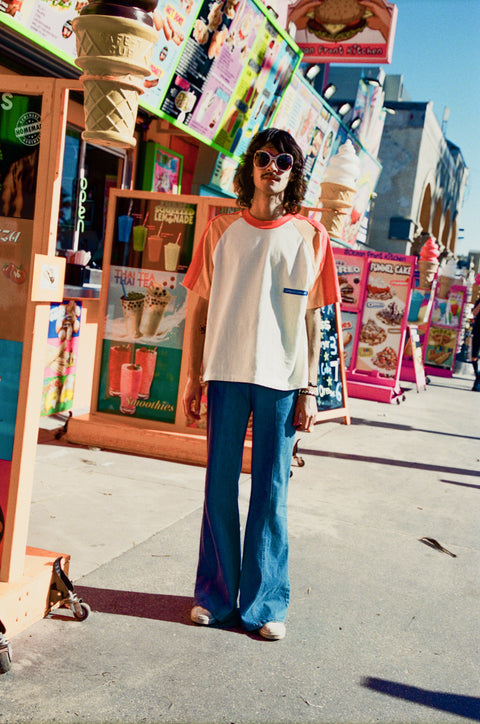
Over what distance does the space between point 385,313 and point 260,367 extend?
7.92m

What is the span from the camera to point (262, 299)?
2.87 m

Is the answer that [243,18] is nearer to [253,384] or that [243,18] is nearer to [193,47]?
[193,47]

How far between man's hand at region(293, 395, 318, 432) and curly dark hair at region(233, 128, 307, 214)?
30.6 inches

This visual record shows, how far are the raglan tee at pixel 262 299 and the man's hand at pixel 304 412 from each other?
0.24 feet

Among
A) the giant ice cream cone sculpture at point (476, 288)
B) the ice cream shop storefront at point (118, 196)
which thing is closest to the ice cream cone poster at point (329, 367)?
the ice cream shop storefront at point (118, 196)

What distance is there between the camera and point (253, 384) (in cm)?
291

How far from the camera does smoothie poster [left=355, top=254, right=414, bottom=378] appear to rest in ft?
34.0

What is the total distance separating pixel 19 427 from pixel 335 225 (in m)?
6.04

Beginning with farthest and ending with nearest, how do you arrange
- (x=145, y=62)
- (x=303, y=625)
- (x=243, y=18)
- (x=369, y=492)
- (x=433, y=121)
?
(x=433, y=121), (x=243, y=18), (x=369, y=492), (x=303, y=625), (x=145, y=62)

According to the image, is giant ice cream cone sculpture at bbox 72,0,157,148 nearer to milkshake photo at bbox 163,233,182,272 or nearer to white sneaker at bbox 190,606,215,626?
white sneaker at bbox 190,606,215,626

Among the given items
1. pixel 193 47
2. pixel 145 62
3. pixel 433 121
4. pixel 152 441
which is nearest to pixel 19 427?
pixel 145 62

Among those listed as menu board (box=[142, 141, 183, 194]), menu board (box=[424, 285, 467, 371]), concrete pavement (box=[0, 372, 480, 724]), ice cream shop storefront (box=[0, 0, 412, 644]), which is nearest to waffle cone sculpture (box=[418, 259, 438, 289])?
menu board (box=[424, 285, 467, 371])

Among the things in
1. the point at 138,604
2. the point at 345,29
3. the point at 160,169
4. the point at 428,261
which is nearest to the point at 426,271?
the point at 428,261

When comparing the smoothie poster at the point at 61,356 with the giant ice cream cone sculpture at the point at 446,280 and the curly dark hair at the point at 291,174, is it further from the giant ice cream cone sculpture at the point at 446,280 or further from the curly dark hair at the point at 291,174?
the giant ice cream cone sculpture at the point at 446,280
